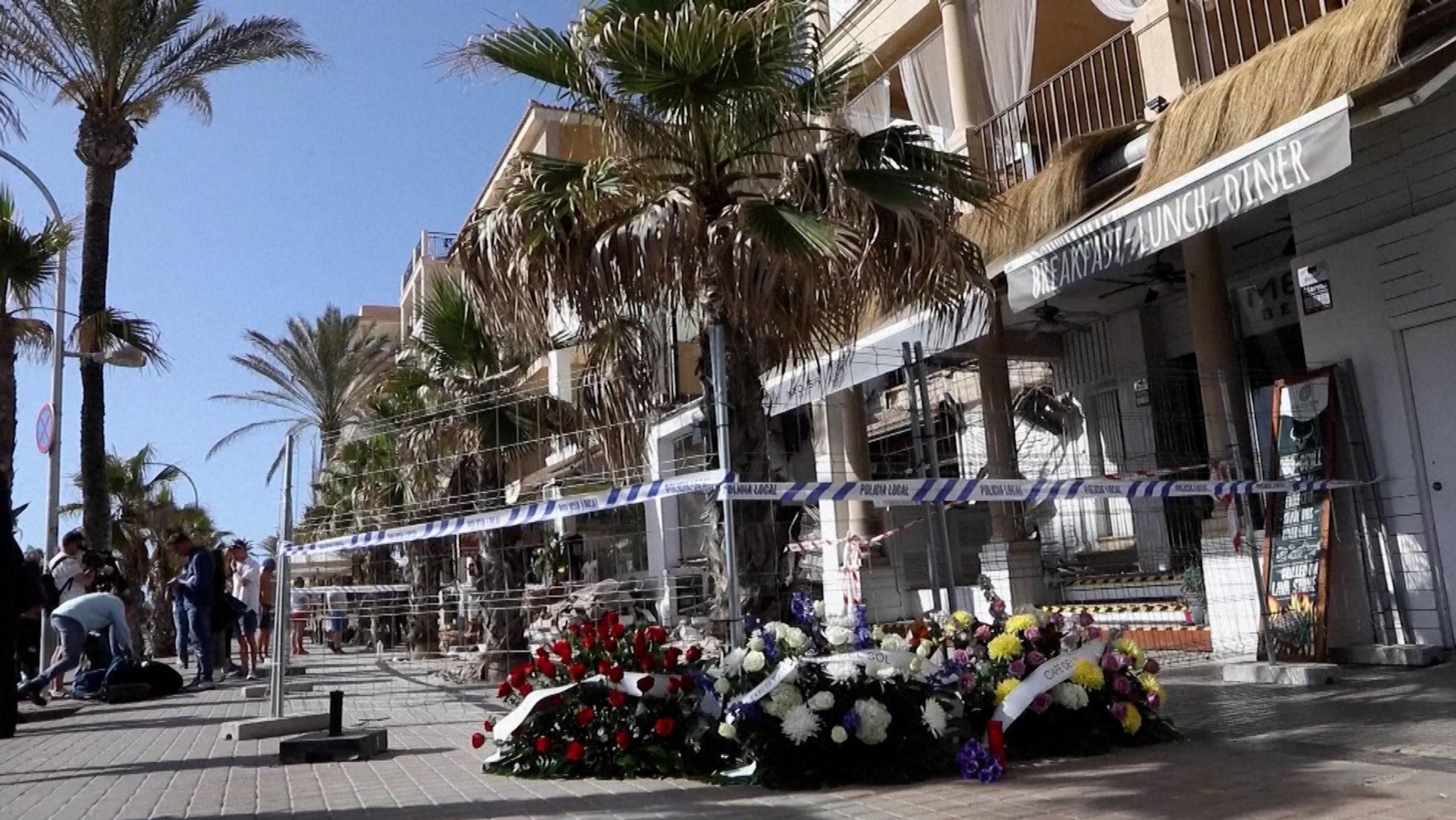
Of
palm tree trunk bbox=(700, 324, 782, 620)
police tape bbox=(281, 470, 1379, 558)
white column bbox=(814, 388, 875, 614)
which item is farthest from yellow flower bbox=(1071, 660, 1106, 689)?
white column bbox=(814, 388, 875, 614)

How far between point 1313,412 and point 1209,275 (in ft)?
5.88

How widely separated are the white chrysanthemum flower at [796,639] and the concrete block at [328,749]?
119 inches

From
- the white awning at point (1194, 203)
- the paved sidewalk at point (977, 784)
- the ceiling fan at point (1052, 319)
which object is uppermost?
the ceiling fan at point (1052, 319)

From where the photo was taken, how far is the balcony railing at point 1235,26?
402 inches

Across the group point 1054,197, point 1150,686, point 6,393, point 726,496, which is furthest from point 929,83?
point 6,393

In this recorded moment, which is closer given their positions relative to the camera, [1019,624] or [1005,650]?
[1005,650]

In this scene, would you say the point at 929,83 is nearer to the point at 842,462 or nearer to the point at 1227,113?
the point at 842,462

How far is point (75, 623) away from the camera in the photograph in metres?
11.4

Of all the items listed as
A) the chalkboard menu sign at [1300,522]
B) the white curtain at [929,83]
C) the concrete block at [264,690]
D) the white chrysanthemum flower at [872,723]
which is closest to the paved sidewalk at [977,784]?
the white chrysanthemum flower at [872,723]

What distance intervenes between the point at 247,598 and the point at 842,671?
12.0 meters

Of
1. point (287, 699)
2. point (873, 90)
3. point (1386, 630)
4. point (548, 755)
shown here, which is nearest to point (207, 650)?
point (287, 699)

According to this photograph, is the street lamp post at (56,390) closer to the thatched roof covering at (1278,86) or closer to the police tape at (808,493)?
the police tape at (808,493)

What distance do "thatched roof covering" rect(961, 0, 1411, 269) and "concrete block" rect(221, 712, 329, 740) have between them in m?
6.50

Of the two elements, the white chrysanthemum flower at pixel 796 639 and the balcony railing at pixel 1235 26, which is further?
→ the balcony railing at pixel 1235 26
